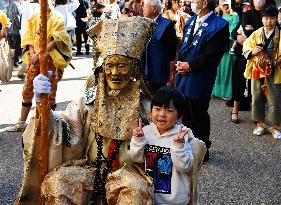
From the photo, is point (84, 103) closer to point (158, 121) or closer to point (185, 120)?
point (158, 121)

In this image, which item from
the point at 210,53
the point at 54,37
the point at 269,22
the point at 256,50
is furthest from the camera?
the point at 256,50

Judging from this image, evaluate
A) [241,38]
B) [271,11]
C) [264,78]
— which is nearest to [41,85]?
[271,11]

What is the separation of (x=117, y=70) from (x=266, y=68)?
3.40m

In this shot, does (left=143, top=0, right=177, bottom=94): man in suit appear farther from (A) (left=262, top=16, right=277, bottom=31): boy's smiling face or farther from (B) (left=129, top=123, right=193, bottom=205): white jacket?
(B) (left=129, top=123, right=193, bottom=205): white jacket

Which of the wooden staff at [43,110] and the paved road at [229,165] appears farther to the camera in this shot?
the paved road at [229,165]

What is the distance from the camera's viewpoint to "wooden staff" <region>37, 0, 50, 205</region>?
307cm

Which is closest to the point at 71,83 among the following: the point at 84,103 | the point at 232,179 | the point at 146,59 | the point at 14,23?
the point at 14,23

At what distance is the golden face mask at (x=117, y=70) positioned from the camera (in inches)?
127

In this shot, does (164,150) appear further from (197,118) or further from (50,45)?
(50,45)

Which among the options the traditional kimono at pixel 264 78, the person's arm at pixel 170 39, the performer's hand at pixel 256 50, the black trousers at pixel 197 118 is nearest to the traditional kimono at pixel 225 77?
the traditional kimono at pixel 264 78

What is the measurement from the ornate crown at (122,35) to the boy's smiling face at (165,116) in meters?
0.41

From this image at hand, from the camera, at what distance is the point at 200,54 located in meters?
5.11

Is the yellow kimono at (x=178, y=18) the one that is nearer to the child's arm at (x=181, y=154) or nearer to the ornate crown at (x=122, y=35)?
the ornate crown at (x=122, y=35)

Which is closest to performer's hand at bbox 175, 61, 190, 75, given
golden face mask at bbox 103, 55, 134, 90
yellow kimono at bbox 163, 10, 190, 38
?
golden face mask at bbox 103, 55, 134, 90
